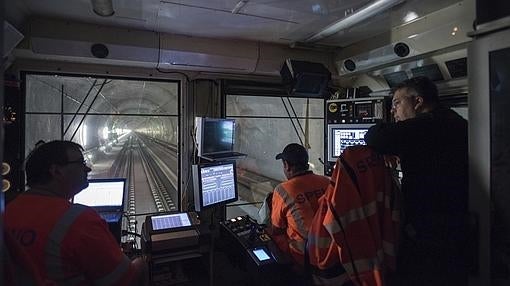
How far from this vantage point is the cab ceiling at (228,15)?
2205mm

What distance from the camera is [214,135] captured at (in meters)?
2.95

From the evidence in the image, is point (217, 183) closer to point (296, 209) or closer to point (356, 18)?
point (296, 209)

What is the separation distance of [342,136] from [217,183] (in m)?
1.60

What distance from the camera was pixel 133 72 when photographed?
3057 millimetres

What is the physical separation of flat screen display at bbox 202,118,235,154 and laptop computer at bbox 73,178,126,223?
76 centimetres

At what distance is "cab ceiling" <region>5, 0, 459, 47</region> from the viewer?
2.21m

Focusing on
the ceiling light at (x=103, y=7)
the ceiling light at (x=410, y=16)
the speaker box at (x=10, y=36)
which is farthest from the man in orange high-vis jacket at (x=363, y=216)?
the speaker box at (x=10, y=36)

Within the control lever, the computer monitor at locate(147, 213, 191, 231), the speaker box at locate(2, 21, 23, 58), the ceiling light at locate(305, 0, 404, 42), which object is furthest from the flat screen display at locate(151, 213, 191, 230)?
the ceiling light at locate(305, 0, 404, 42)

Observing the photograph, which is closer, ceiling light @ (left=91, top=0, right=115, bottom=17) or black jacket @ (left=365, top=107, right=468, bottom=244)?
black jacket @ (left=365, top=107, right=468, bottom=244)

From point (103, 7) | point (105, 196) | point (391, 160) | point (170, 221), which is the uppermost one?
point (103, 7)

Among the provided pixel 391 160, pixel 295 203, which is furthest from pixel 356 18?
pixel 295 203

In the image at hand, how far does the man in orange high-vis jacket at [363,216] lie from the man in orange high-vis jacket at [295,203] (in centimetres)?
47

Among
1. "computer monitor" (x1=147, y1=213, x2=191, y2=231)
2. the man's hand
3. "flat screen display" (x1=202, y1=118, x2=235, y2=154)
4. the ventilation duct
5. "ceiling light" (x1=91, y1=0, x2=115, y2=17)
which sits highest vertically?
"ceiling light" (x1=91, y1=0, x2=115, y2=17)

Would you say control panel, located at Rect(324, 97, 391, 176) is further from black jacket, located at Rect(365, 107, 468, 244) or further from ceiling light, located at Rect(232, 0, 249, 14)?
black jacket, located at Rect(365, 107, 468, 244)
